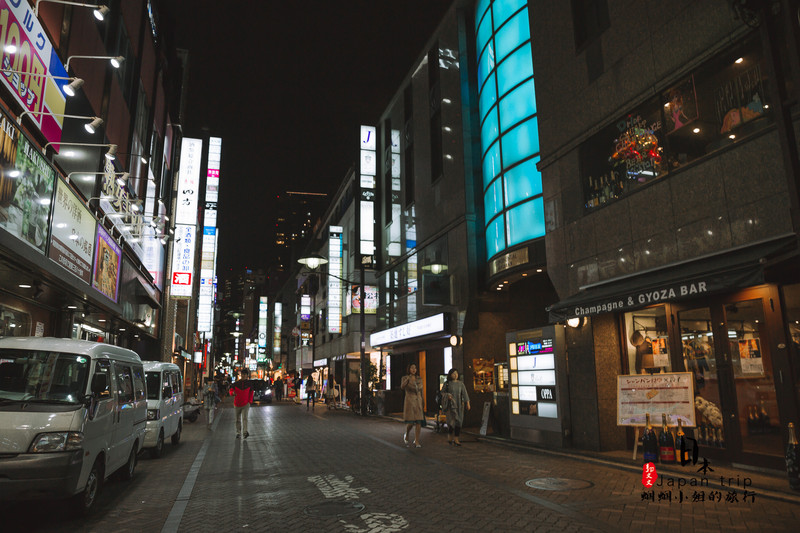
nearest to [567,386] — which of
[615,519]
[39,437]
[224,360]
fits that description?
[615,519]

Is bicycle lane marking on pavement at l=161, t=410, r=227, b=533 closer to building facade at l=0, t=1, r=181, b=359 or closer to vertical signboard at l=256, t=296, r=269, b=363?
building facade at l=0, t=1, r=181, b=359

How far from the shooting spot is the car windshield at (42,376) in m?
6.40

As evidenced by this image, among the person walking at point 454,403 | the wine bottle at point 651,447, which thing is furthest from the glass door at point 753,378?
the person walking at point 454,403

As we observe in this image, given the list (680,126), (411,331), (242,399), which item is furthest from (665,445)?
(411,331)

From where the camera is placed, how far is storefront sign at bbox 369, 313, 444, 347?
20.2 meters

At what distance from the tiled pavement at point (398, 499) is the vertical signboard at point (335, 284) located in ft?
95.0

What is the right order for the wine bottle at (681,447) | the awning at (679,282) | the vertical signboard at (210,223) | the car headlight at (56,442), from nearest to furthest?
the car headlight at (56,442)
the awning at (679,282)
the wine bottle at (681,447)
the vertical signboard at (210,223)

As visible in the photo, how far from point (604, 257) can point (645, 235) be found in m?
1.30

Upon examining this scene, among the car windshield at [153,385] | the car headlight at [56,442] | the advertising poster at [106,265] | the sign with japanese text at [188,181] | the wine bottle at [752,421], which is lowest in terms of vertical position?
the wine bottle at [752,421]

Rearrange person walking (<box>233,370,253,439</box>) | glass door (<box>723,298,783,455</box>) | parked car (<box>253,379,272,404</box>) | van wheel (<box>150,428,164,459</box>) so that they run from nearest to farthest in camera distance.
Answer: glass door (<box>723,298,783,455</box>), van wheel (<box>150,428,164,459</box>), person walking (<box>233,370,253,439</box>), parked car (<box>253,379,272,404</box>)

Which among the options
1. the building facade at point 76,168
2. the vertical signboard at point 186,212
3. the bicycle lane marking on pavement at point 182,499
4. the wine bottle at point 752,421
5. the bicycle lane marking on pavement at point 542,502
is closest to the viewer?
the bicycle lane marking on pavement at point 542,502

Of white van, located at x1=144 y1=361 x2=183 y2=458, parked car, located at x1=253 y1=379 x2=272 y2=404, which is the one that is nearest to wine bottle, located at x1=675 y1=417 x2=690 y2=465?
white van, located at x1=144 y1=361 x2=183 y2=458

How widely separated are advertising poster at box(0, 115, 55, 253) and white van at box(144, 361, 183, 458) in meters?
4.14

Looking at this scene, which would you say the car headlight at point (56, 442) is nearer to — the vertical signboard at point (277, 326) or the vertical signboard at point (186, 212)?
the vertical signboard at point (186, 212)
